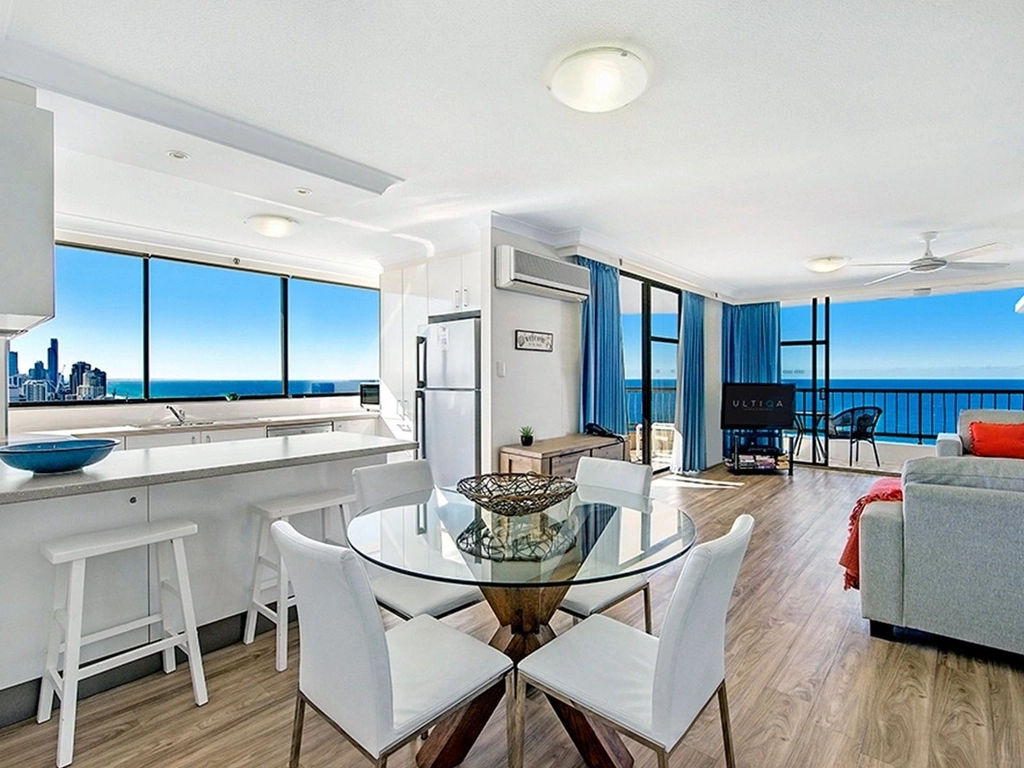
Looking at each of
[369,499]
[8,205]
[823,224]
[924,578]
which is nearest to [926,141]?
[823,224]

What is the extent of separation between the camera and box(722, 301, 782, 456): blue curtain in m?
7.83

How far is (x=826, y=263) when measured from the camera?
5.44 metres

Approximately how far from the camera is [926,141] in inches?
114

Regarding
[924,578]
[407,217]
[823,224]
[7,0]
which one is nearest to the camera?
[7,0]

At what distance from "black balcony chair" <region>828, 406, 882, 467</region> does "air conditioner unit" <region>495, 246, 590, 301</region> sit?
15.8ft

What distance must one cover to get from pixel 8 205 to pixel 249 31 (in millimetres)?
1112

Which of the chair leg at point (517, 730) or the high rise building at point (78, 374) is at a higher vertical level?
the high rise building at point (78, 374)

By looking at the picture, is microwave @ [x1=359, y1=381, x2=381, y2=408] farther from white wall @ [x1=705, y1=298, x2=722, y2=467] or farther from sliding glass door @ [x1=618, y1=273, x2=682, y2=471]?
white wall @ [x1=705, y1=298, x2=722, y2=467]

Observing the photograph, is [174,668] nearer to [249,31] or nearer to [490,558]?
[490,558]

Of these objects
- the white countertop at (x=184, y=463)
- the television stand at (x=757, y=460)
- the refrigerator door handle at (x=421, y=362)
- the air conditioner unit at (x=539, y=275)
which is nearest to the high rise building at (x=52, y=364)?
the white countertop at (x=184, y=463)

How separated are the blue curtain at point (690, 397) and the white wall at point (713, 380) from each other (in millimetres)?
437

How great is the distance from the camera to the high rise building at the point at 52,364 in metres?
4.29

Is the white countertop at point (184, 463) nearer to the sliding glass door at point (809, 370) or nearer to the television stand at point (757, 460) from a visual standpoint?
the television stand at point (757, 460)

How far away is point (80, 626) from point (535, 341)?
346 cm
